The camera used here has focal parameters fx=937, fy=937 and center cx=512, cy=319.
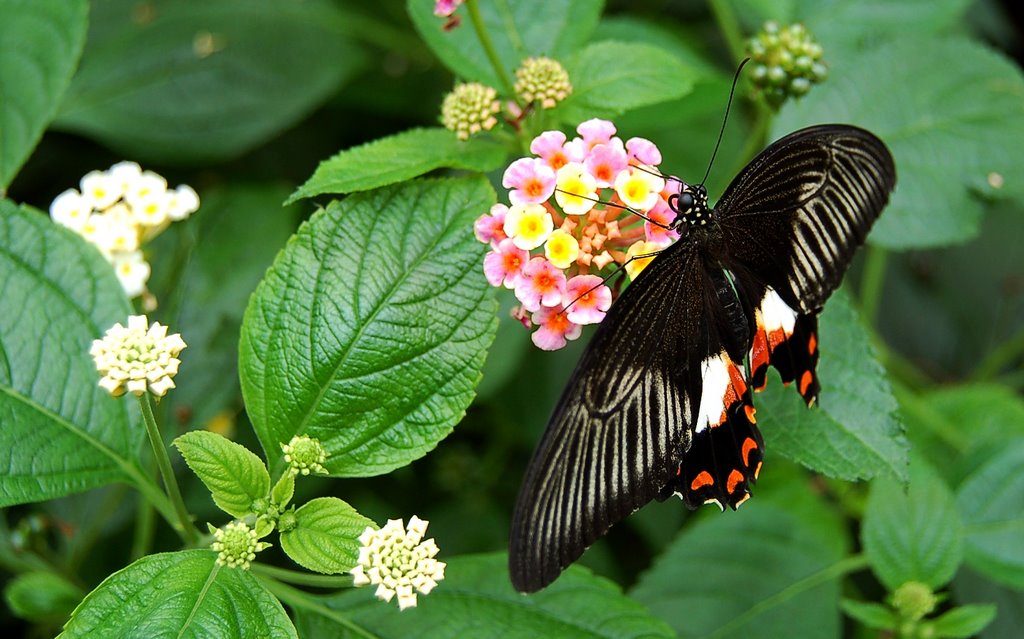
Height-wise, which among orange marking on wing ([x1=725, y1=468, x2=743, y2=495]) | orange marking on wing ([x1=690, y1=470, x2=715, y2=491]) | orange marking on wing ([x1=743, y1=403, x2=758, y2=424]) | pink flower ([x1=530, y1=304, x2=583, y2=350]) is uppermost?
pink flower ([x1=530, y1=304, x2=583, y2=350])

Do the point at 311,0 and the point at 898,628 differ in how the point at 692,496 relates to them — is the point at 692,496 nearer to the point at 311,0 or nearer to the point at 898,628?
the point at 898,628

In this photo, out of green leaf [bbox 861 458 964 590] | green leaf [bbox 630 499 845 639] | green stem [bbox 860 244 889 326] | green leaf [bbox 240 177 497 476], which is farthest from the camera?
green stem [bbox 860 244 889 326]

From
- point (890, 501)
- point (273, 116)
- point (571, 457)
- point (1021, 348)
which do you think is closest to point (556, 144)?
point (571, 457)

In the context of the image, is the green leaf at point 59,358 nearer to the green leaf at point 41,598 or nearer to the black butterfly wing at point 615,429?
the green leaf at point 41,598

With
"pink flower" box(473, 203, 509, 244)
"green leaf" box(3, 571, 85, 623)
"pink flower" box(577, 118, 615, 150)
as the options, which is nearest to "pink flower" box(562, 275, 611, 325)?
"pink flower" box(473, 203, 509, 244)

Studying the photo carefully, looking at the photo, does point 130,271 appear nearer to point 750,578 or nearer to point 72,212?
point 72,212

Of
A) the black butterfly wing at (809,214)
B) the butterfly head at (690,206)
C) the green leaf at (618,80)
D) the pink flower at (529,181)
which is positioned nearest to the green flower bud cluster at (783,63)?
the green leaf at (618,80)

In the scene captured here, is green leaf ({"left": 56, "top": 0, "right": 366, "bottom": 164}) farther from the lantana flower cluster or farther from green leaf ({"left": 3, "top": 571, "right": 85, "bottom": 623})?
the lantana flower cluster
